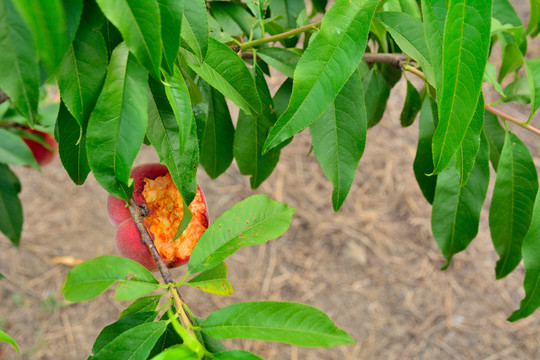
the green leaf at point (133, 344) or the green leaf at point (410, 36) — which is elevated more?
the green leaf at point (410, 36)

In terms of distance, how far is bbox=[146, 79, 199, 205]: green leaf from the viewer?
438 mm

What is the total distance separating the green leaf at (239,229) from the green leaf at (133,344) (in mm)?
76

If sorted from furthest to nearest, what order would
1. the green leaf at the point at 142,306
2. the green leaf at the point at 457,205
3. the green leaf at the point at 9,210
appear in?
the green leaf at the point at 9,210 → the green leaf at the point at 457,205 → the green leaf at the point at 142,306

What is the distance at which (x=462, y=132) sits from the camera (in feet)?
1.17

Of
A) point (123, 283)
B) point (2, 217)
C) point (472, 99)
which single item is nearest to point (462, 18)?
point (472, 99)

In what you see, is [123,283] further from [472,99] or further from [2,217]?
[2,217]

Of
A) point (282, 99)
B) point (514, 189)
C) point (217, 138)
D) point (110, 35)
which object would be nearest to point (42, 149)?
point (217, 138)

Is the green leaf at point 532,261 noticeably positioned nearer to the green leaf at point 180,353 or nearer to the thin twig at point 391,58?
the thin twig at point 391,58

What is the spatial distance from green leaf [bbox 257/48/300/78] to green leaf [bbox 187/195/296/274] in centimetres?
16

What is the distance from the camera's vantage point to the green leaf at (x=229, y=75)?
48 cm

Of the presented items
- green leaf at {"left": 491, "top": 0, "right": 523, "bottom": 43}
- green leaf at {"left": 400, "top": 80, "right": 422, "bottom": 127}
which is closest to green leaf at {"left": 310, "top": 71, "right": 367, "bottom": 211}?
green leaf at {"left": 400, "top": 80, "right": 422, "bottom": 127}

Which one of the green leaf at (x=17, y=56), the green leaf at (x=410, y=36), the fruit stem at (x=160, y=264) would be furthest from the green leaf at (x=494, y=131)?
the green leaf at (x=17, y=56)

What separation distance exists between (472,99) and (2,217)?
84cm

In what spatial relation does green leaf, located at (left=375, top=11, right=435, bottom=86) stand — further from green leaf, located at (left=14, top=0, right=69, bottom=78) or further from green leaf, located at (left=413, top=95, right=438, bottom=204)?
green leaf, located at (left=14, top=0, right=69, bottom=78)
